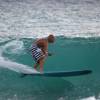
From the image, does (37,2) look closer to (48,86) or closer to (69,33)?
(69,33)

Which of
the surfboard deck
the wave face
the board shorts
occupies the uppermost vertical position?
the board shorts

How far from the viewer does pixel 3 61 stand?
1126cm

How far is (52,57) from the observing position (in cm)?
1175

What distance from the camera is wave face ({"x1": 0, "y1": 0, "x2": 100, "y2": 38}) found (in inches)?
637

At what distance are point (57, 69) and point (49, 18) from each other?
795 cm

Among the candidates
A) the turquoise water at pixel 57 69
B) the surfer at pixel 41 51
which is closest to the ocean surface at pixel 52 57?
the turquoise water at pixel 57 69

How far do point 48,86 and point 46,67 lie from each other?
3.97 ft

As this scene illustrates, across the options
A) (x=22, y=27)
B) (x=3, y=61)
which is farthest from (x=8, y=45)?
(x=22, y=27)

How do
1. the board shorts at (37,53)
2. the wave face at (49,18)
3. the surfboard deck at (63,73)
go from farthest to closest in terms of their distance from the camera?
the wave face at (49,18) < the board shorts at (37,53) < the surfboard deck at (63,73)

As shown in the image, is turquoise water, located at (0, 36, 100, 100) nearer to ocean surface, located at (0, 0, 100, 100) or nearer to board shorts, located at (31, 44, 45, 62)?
ocean surface, located at (0, 0, 100, 100)

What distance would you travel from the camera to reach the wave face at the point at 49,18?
53.1ft

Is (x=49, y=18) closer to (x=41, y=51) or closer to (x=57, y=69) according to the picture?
(x=57, y=69)

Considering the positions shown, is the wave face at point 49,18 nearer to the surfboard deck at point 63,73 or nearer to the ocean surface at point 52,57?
the ocean surface at point 52,57

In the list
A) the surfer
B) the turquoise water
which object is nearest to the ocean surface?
the turquoise water
